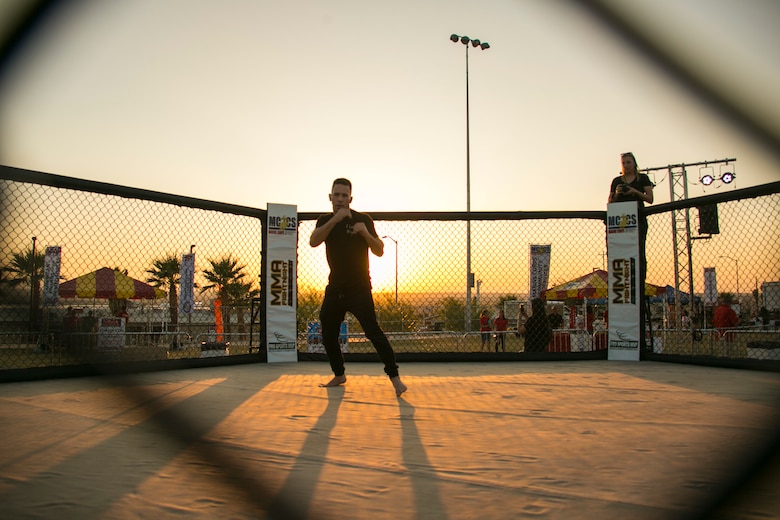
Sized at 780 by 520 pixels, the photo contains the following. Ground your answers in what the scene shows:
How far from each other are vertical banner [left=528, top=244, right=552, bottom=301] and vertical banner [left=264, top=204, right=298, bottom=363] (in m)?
2.56

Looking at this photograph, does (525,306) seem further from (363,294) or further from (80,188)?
(80,188)

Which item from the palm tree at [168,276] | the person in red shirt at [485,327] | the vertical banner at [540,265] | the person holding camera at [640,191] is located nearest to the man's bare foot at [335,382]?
the palm tree at [168,276]

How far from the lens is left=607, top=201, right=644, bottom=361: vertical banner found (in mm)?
6559

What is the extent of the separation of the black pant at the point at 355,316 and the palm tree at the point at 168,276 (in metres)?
2.20

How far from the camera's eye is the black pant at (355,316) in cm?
420

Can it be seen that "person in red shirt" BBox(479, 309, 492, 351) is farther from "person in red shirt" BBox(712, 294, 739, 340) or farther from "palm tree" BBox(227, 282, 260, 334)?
"person in red shirt" BBox(712, 294, 739, 340)

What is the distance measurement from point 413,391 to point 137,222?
2937 millimetres

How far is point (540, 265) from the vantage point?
6.55 m

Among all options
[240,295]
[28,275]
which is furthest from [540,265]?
[28,275]

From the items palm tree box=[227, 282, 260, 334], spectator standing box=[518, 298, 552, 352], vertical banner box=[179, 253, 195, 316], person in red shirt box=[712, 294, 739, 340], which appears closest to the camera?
spectator standing box=[518, 298, 552, 352]

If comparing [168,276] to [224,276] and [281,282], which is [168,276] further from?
[281,282]

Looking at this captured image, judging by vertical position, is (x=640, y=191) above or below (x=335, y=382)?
above

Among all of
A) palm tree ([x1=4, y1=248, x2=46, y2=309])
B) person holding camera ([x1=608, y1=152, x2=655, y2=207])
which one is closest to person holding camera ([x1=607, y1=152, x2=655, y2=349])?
person holding camera ([x1=608, y1=152, x2=655, y2=207])

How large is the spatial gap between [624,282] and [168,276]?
17.8 feet
